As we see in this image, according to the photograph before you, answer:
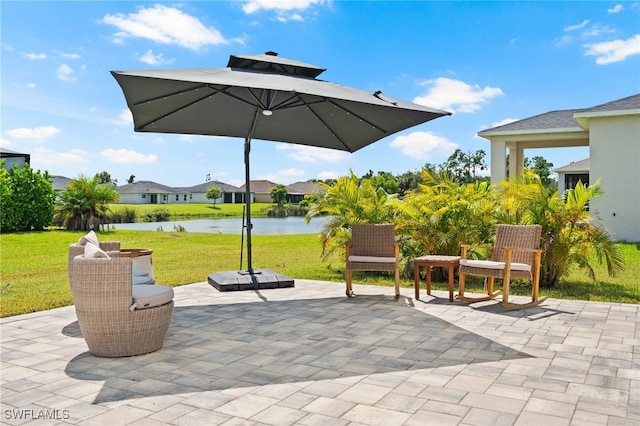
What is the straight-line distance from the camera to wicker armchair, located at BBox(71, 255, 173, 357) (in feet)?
12.0

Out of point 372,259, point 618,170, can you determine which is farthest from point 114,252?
point 618,170

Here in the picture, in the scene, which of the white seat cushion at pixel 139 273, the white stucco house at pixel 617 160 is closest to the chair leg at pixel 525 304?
the white seat cushion at pixel 139 273

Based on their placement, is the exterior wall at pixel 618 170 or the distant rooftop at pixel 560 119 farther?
the distant rooftop at pixel 560 119

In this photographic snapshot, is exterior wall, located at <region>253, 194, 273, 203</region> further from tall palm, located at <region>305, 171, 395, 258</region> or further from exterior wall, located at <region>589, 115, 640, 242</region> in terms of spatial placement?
tall palm, located at <region>305, 171, 395, 258</region>

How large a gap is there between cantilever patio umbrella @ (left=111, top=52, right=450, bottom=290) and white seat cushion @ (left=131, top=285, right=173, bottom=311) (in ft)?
6.29

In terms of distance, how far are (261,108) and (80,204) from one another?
56.1 feet

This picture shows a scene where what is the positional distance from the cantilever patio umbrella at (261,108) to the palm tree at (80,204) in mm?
15458

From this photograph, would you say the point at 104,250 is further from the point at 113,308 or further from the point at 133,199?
the point at 133,199

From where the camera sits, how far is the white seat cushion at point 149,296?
3.76 m

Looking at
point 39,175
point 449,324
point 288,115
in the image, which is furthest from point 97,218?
point 449,324

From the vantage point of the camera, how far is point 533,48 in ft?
49.3

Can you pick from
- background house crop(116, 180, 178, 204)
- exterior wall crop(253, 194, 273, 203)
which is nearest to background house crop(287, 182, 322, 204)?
exterior wall crop(253, 194, 273, 203)

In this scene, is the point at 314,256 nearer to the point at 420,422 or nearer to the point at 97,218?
the point at 420,422

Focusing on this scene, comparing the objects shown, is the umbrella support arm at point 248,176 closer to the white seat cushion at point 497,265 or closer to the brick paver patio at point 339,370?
the brick paver patio at point 339,370
